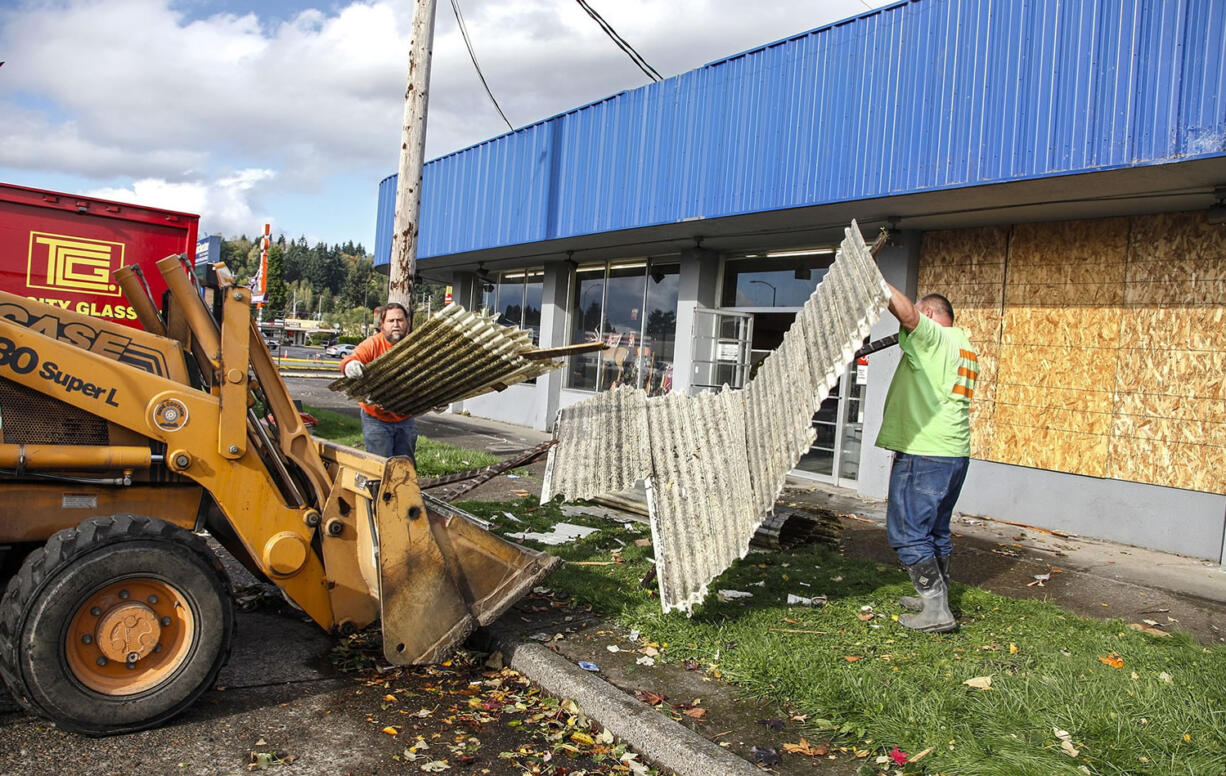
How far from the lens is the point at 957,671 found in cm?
409

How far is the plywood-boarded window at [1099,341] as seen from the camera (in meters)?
7.74

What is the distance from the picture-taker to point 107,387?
359 cm

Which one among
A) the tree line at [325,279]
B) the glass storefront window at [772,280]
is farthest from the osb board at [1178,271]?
the tree line at [325,279]

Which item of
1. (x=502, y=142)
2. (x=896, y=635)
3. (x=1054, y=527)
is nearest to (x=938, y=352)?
(x=896, y=635)

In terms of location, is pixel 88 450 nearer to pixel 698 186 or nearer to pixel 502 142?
pixel 698 186

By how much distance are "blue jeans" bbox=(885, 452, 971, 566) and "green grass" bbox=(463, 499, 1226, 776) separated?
1.63ft

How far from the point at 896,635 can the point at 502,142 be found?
12142 millimetres

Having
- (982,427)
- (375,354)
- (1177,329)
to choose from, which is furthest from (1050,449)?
(375,354)

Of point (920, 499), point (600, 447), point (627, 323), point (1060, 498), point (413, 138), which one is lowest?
point (1060, 498)

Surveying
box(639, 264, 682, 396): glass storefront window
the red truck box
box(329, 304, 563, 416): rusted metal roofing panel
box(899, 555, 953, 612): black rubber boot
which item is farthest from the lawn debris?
box(639, 264, 682, 396): glass storefront window

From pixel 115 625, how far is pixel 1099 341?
8.76 m

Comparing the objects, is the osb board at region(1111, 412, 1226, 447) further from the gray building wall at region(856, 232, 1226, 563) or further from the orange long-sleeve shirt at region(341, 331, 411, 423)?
the orange long-sleeve shirt at region(341, 331, 411, 423)

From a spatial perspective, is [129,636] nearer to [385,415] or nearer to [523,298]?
[385,415]

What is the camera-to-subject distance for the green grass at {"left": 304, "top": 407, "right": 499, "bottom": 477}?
9.67m
